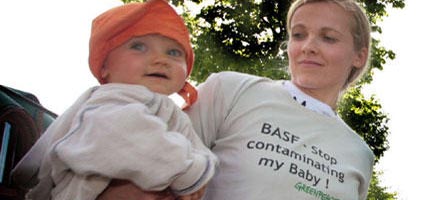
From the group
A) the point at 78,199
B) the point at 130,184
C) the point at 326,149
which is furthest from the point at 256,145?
the point at 78,199

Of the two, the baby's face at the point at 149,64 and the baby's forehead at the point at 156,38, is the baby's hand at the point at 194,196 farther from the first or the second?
the baby's forehead at the point at 156,38

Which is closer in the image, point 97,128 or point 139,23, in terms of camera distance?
point 97,128

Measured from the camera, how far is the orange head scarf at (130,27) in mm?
2143

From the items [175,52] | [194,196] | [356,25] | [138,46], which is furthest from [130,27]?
[356,25]

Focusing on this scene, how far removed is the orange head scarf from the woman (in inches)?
13.1

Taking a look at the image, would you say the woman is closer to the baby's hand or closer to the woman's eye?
the woman's eye

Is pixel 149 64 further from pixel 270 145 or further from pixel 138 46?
pixel 270 145

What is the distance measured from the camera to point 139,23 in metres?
2.17

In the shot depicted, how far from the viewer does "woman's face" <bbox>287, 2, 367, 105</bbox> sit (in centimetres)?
263

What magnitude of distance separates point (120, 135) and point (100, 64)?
42 centimetres

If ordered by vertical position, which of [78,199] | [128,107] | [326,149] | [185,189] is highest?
[326,149]

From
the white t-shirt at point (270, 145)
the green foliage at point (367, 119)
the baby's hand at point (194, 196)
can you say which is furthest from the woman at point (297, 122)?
the green foliage at point (367, 119)

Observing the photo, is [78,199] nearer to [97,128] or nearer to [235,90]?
[97,128]

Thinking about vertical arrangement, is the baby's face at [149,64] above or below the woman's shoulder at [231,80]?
below
